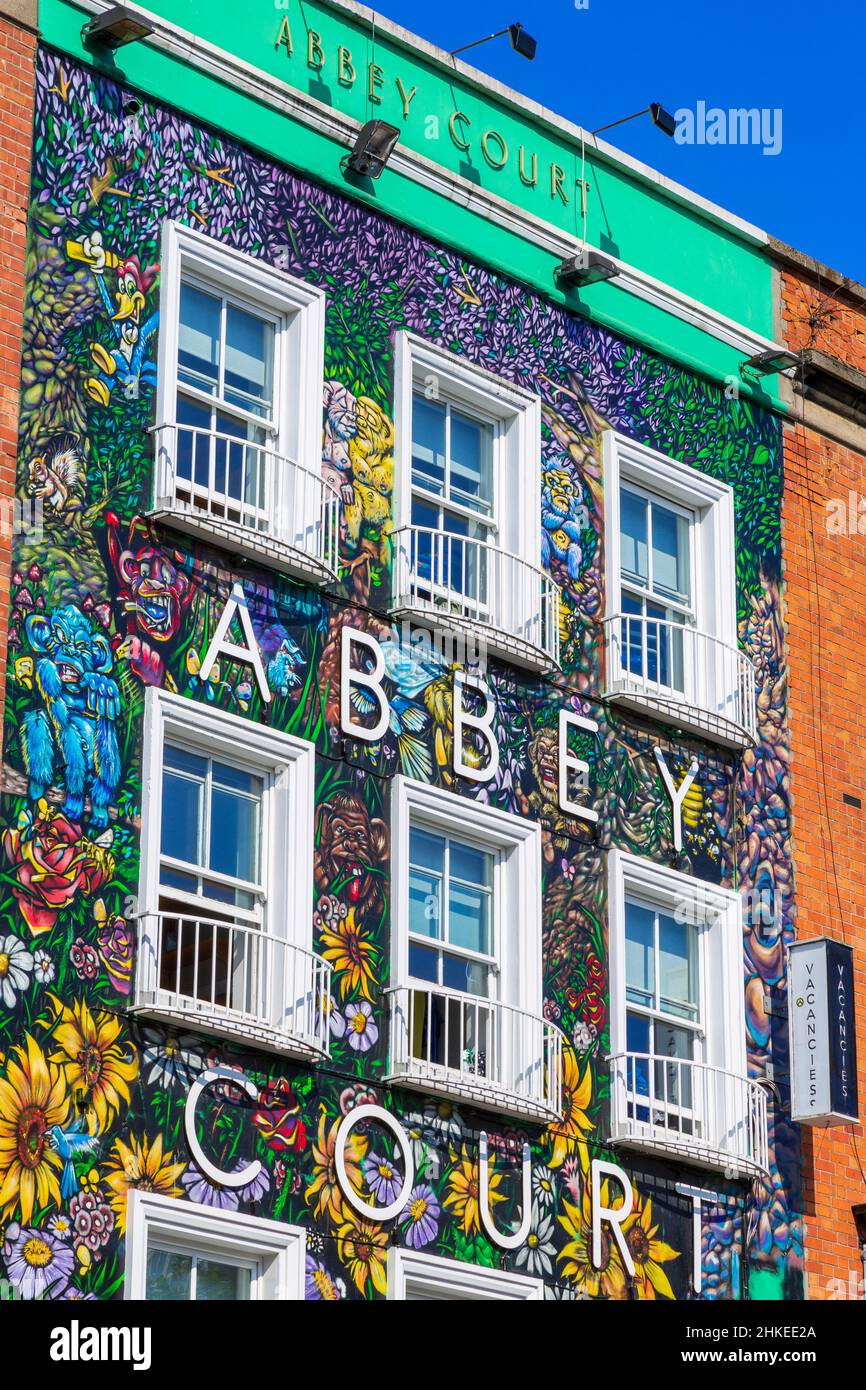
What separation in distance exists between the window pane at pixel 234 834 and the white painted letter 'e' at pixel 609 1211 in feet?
12.4

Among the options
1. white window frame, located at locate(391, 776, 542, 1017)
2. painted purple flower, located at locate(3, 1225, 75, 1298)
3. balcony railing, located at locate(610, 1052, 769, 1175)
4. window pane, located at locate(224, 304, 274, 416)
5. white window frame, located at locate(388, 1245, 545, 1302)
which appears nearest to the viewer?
painted purple flower, located at locate(3, 1225, 75, 1298)

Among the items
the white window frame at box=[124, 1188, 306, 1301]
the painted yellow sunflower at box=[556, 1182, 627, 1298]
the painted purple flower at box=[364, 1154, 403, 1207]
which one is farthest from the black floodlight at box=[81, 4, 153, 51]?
the painted yellow sunflower at box=[556, 1182, 627, 1298]

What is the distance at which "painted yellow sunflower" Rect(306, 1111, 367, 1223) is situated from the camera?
2041cm

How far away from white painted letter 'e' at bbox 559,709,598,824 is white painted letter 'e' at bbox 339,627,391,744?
79.1 inches

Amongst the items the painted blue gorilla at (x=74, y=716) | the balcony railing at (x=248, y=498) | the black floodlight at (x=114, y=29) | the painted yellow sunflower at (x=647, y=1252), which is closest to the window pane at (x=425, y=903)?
the balcony railing at (x=248, y=498)

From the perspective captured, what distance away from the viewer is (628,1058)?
23.2 meters

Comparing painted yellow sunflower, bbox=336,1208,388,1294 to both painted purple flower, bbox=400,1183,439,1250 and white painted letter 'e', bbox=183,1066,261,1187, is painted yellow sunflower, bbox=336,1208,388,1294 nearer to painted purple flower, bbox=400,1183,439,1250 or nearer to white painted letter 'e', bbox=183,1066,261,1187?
painted purple flower, bbox=400,1183,439,1250

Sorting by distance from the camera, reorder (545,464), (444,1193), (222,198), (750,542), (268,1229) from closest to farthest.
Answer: (268,1229), (444,1193), (222,198), (545,464), (750,542)

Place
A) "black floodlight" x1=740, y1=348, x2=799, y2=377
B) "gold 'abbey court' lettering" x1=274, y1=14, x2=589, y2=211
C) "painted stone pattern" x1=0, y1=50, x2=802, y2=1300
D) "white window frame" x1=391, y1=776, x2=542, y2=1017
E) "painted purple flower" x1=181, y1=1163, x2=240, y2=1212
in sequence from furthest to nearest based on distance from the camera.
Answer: "black floodlight" x1=740, y1=348, x2=799, y2=377 → "gold 'abbey court' lettering" x1=274, y1=14, x2=589, y2=211 → "white window frame" x1=391, y1=776, x2=542, y2=1017 → "painted purple flower" x1=181, y1=1163, x2=240, y2=1212 → "painted stone pattern" x1=0, y1=50, x2=802, y2=1300

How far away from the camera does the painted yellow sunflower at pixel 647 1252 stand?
A: 2250 cm

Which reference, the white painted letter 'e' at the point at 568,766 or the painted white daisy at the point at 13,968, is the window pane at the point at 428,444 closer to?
the white painted letter 'e' at the point at 568,766

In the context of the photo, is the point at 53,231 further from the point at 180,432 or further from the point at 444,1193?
the point at 444,1193
